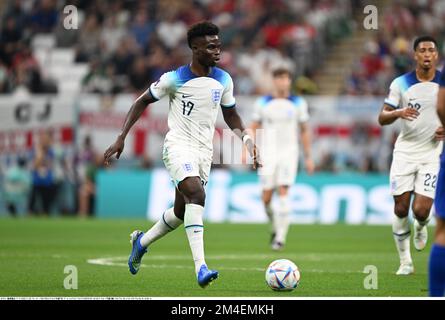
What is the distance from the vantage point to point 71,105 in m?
27.9

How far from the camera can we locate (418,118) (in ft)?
41.8

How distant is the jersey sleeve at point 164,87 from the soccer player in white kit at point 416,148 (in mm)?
Result: 2731

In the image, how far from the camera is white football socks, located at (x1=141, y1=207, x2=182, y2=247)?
37.5ft

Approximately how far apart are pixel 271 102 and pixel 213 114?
7074mm

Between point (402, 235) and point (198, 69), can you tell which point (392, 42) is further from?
point (198, 69)

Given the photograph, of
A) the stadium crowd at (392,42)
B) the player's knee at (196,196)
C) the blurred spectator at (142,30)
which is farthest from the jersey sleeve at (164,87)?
the blurred spectator at (142,30)

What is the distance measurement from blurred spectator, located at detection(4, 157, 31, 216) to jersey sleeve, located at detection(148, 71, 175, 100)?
17.5 meters

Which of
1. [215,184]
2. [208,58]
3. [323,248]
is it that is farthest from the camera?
[215,184]

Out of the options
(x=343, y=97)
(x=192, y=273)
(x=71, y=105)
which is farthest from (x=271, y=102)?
(x=71, y=105)

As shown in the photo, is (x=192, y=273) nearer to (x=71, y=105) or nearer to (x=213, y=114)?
(x=213, y=114)

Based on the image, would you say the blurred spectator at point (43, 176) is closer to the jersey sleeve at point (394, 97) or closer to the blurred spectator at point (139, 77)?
the blurred spectator at point (139, 77)

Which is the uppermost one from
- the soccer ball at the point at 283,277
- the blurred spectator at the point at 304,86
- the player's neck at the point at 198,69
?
the blurred spectator at the point at 304,86

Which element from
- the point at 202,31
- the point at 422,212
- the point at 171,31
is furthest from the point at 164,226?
the point at 171,31

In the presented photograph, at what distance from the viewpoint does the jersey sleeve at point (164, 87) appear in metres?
11.1
